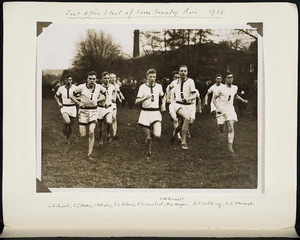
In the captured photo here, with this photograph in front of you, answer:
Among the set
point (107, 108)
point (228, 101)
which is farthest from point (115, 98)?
point (228, 101)

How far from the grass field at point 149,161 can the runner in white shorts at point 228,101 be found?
0.01m

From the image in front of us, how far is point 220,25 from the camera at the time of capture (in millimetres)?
1209

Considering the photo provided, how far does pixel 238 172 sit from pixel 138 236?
31 centimetres

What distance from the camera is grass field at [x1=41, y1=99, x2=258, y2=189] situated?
1216 mm

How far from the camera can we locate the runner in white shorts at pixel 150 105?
1.22m

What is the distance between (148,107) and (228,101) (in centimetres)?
21

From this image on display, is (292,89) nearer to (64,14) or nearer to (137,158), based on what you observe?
(137,158)

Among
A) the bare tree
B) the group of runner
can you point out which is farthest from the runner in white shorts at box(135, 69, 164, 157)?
the bare tree

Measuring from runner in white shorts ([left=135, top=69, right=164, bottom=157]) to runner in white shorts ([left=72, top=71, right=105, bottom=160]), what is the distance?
0.36 ft

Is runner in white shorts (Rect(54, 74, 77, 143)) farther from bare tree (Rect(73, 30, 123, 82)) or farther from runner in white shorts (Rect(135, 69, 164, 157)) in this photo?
runner in white shorts (Rect(135, 69, 164, 157))

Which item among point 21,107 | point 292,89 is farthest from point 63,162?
point 292,89
